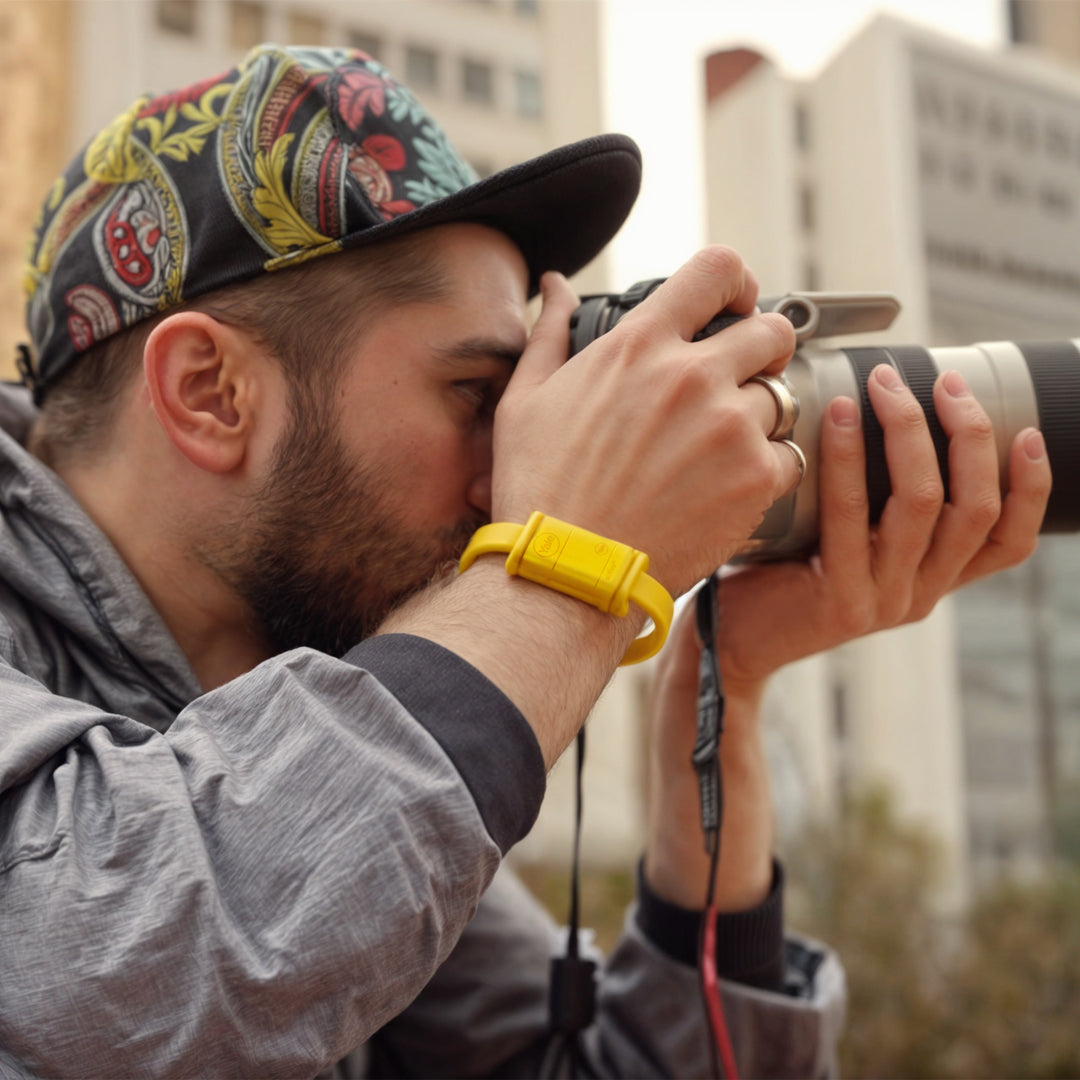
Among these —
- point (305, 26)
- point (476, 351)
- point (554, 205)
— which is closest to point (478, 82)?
point (305, 26)

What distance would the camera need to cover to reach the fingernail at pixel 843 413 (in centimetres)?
Answer: 84

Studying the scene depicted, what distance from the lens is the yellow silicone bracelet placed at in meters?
0.63

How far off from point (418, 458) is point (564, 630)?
27cm

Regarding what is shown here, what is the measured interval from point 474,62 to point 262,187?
13237 mm

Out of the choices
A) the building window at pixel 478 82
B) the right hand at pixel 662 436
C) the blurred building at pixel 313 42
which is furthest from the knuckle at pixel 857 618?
the building window at pixel 478 82

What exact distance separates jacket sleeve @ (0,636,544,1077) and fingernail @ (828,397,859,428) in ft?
1.28

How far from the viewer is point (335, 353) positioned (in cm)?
86

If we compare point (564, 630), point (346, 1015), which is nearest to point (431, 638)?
point (564, 630)

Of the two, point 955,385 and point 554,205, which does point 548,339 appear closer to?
point 554,205

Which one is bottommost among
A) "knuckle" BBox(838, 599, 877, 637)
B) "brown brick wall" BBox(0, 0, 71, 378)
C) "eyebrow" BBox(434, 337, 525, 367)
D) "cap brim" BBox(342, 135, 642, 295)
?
"knuckle" BBox(838, 599, 877, 637)

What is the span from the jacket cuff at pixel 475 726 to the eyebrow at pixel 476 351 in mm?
331

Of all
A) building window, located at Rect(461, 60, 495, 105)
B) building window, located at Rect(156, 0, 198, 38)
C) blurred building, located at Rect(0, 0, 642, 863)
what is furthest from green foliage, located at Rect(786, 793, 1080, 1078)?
building window, located at Rect(156, 0, 198, 38)

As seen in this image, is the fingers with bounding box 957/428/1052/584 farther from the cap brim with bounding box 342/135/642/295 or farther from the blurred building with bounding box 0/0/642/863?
the blurred building with bounding box 0/0/642/863

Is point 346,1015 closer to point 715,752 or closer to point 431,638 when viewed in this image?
point 431,638
